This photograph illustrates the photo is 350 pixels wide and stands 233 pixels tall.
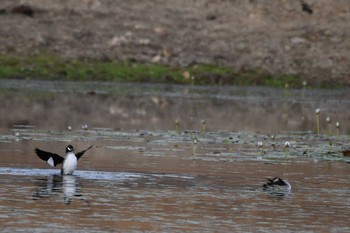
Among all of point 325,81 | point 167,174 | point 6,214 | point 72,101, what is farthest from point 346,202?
point 325,81

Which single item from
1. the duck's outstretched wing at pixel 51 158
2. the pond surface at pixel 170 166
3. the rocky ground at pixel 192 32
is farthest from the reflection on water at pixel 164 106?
the duck's outstretched wing at pixel 51 158

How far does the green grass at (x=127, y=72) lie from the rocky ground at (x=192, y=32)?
1.27ft

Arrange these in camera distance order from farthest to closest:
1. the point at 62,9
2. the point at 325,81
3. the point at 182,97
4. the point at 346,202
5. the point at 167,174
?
the point at 62,9, the point at 325,81, the point at 182,97, the point at 167,174, the point at 346,202

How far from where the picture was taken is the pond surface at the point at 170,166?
508 inches

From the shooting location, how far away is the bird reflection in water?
14320 millimetres

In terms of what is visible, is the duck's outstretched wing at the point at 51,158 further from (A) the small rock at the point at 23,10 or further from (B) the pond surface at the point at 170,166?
(A) the small rock at the point at 23,10

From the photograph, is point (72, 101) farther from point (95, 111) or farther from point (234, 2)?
point (234, 2)

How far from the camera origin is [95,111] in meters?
26.6

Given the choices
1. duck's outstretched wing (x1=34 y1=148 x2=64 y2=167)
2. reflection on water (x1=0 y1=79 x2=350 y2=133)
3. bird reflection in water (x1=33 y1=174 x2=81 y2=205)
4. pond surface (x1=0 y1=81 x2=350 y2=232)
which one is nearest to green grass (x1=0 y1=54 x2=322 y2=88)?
reflection on water (x1=0 y1=79 x2=350 y2=133)

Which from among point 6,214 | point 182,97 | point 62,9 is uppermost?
point 62,9

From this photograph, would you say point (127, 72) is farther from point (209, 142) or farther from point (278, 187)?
point (278, 187)

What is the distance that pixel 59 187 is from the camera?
15.2 metres

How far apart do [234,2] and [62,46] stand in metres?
6.49

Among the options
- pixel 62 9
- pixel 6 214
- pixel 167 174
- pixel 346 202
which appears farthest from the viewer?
pixel 62 9
